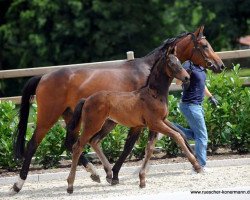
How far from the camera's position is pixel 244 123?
12.2 m

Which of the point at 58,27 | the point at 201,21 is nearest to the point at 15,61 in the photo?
the point at 58,27

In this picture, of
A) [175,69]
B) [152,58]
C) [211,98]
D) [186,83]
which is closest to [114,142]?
[211,98]

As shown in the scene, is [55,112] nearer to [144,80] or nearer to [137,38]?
[144,80]

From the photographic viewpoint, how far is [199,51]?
1052 centimetres

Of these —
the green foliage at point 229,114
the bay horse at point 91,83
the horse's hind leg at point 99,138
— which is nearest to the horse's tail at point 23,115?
the bay horse at point 91,83

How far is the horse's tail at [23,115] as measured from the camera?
10.9m

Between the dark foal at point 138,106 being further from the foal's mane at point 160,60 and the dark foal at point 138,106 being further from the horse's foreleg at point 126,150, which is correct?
the horse's foreleg at point 126,150

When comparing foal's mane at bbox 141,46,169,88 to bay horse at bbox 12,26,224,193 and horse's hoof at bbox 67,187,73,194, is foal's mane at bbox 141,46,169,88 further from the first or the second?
horse's hoof at bbox 67,187,73,194

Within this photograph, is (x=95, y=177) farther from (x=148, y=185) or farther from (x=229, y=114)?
(x=229, y=114)

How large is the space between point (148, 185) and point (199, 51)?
1.97 meters

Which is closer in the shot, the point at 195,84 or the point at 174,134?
the point at 174,134

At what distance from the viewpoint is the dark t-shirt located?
10.7m

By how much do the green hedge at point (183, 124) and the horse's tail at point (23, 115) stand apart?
3.75 ft

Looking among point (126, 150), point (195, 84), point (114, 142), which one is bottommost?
point (114, 142)
